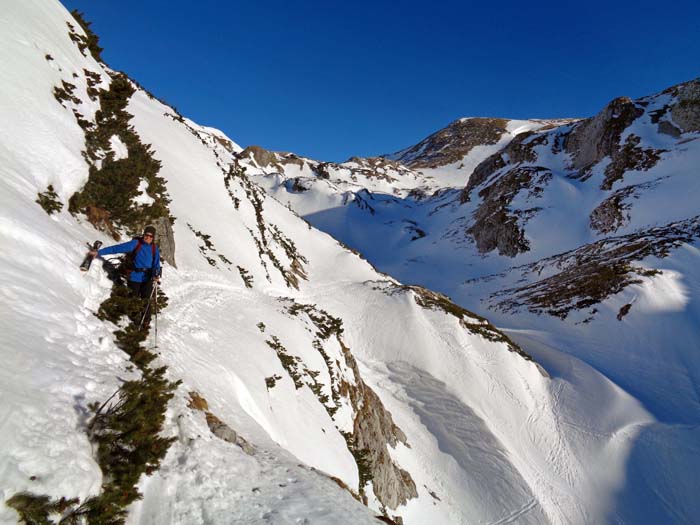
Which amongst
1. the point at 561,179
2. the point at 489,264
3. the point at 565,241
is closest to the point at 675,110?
the point at 561,179

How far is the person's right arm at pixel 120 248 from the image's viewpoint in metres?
8.23

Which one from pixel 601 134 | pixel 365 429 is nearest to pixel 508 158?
pixel 601 134

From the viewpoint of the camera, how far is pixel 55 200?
9.43 m

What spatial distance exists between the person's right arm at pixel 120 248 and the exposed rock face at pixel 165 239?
19.2ft

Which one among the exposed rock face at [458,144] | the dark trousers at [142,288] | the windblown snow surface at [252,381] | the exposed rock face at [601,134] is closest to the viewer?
the windblown snow surface at [252,381]

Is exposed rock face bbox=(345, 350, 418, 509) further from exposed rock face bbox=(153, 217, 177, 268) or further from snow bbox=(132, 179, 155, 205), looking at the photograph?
snow bbox=(132, 179, 155, 205)

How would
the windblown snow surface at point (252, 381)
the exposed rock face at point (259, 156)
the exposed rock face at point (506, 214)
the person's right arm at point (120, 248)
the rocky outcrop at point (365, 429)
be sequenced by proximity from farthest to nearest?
the exposed rock face at point (259, 156), the exposed rock face at point (506, 214), the rocky outcrop at point (365, 429), the person's right arm at point (120, 248), the windblown snow surface at point (252, 381)

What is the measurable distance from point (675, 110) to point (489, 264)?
46463mm

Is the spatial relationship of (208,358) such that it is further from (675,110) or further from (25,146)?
(675,110)

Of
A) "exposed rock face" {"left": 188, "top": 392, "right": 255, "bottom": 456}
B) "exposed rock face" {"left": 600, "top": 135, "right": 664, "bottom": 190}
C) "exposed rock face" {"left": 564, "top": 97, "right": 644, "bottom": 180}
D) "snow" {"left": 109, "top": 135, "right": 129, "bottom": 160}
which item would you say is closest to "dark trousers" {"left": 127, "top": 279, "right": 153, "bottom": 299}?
"exposed rock face" {"left": 188, "top": 392, "right": 255, "bottom": 456}

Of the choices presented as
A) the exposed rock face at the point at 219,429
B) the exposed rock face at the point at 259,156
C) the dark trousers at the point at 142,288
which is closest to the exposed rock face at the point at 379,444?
the exposed rock face at the point at 219,429

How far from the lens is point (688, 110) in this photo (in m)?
64.4

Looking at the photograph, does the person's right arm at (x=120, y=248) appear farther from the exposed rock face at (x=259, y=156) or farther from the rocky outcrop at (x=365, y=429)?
the exposed rock face at (x=259, y=156)

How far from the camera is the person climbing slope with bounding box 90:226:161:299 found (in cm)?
876
